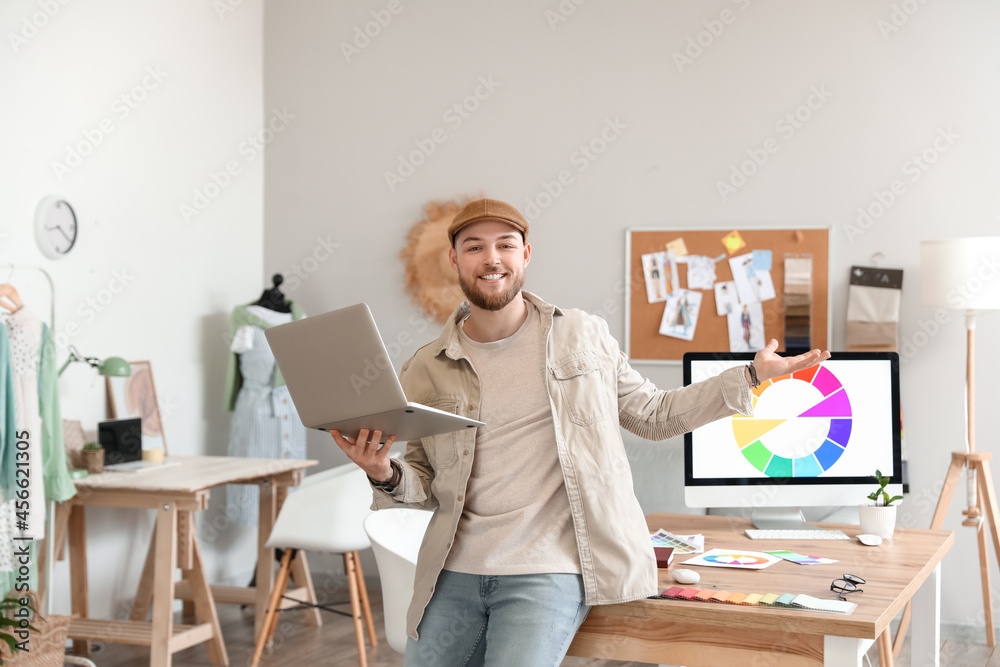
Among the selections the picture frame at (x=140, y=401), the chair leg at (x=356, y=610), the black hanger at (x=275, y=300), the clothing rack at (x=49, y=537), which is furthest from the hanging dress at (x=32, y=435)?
the black hanger at (x=275, y=300)

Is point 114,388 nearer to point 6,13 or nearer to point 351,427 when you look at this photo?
point 6,13

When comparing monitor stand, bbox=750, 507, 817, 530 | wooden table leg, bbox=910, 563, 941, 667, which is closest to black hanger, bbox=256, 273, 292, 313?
monitor stand, bbox=750, 507, 817, 530

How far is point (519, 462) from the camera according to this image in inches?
71.4

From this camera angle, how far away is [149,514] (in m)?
4.27

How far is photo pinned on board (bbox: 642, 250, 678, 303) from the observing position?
4.35 m

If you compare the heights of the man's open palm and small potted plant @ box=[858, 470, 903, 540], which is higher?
the man's open palm

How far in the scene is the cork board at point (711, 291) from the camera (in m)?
4.13

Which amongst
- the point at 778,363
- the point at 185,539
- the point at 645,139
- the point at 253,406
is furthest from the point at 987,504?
the point at 253,406

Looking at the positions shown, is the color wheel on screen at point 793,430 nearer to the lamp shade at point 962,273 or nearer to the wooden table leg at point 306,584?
the lamp shade at point 962,273

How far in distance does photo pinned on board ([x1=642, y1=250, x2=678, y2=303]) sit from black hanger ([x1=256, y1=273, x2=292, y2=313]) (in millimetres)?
1801

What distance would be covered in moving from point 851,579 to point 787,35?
307 cm

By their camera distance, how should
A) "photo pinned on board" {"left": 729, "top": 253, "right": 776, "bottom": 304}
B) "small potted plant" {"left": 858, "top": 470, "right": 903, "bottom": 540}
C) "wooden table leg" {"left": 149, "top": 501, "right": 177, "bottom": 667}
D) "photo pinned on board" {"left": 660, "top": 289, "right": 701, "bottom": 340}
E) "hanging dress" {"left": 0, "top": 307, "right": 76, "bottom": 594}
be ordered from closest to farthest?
"small potted plant" {"left": 858, "top": 470, "right": 903, "bottom": 540}, "hanging dress" {"left": 0, "top": 307, "right": 76, "bottom": 594}, "wooden table leg" {"left": 149, "top": 501, "right": 177, "bottom": 667}, "photo pinned on board" {"left": 729, "top": 253, "right": 776, "bottom": 304}, "photo pinned on board" {"left": 660, "top": 289, "right": 701, "bottom": 340}

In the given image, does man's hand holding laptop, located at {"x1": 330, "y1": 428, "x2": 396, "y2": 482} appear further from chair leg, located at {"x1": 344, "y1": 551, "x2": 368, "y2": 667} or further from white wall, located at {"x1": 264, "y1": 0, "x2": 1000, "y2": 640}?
white wall, located at {"x1": 264, "y1": 0, "x2": 1000, "y2": 640}

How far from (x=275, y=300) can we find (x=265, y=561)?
4.43 ft
